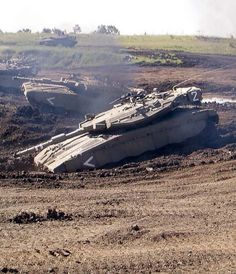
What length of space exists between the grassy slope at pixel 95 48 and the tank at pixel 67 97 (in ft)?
70.2

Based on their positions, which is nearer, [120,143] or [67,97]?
[120,143]

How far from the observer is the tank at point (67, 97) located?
3116 cm

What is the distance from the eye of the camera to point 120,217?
14.8 metres

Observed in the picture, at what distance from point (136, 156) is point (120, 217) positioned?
295 inches

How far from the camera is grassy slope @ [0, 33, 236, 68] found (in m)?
58.3

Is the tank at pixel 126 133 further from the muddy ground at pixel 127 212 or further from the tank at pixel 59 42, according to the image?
the tank at pixel 59 42

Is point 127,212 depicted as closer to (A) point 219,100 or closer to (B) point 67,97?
(B) point 67,97

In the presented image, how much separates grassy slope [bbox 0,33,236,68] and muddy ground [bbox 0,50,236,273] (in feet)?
107

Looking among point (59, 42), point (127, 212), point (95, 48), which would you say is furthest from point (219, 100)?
point (59, 42)

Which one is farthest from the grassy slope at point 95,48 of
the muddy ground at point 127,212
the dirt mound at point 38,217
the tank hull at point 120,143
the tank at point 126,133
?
the dirt mound at point 38,217

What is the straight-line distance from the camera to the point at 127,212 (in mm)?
15141

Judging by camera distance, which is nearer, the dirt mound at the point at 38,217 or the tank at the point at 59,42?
the dirt mound at the point at 38,217

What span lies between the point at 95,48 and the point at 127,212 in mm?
46003

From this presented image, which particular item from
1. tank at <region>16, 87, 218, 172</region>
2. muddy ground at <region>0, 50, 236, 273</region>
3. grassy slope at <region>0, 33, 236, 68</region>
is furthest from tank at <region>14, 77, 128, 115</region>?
grassy slope at <region>0, 33, 236, 68</region>
